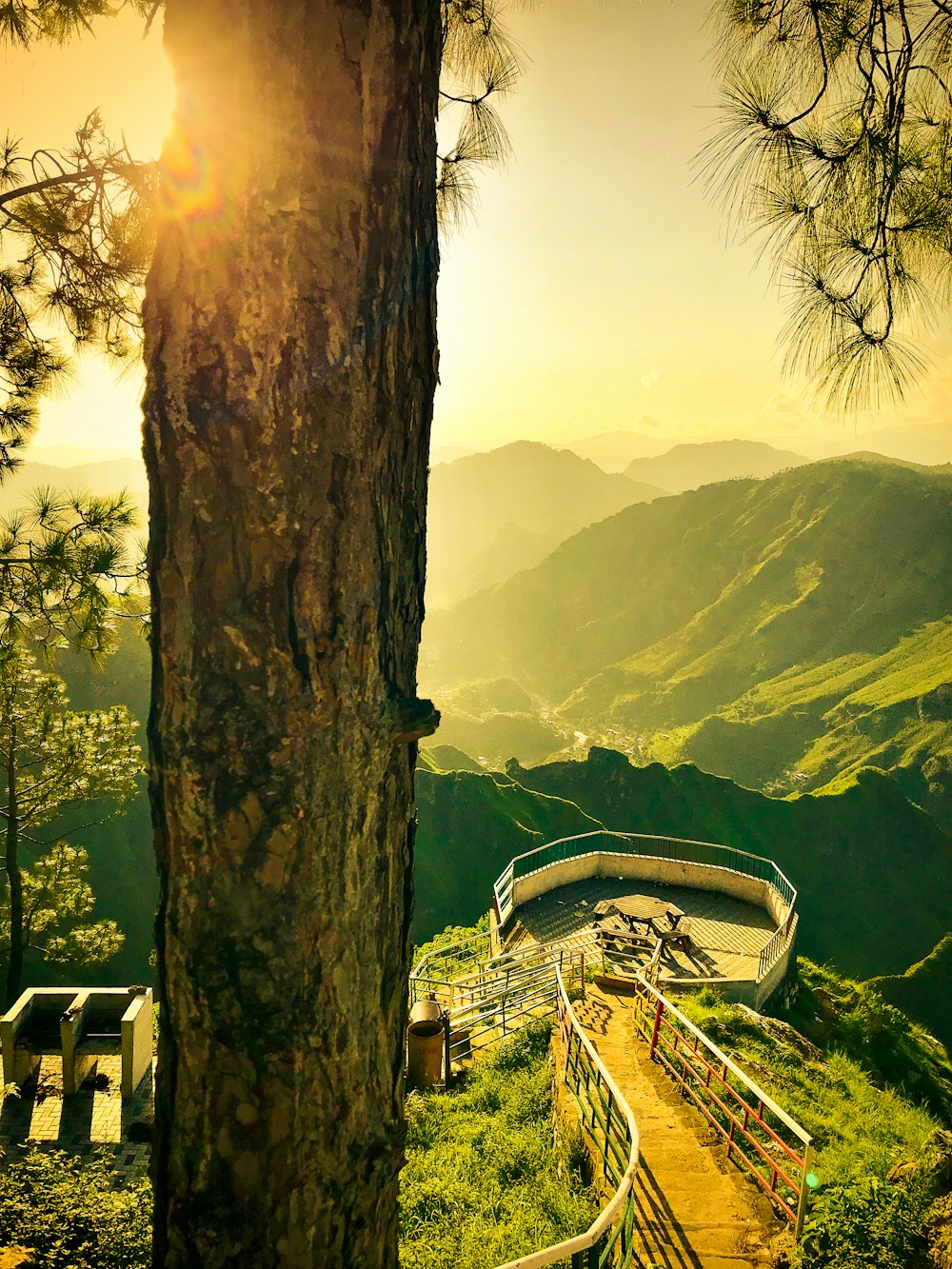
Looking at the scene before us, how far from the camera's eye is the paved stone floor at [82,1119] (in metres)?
8.45

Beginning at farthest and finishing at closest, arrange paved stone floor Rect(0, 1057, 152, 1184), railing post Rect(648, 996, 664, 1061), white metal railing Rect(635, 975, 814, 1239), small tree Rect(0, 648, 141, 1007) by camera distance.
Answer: small tree Rect(0, 648, 141, 1007), paved stone floor Rect(0, 1057, 152, 1184), railing post Rect(648, 996, 664, 1061), white metal railing Rect(635, 975, 814, 1239)

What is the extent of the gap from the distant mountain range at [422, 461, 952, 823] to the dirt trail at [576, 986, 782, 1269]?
84.9m

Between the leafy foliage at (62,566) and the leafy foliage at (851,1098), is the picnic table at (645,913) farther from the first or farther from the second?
the leafy foliage at (62,566)

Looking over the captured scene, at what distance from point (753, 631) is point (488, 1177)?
12939cm

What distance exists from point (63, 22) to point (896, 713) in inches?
→ 3951

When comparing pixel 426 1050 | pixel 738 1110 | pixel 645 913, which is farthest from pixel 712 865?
pixel 426 1050

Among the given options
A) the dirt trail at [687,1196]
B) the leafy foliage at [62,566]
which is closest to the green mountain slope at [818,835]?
the dirt trail at [687,1196]

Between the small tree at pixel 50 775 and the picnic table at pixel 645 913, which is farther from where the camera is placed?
the picnic table at pixel 645 913

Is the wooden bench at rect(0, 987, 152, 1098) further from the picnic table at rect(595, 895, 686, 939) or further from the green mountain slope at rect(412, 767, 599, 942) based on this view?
the green mountain slope at rect(412, 767, 599, 942)

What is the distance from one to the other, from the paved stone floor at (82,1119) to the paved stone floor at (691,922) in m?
7.49

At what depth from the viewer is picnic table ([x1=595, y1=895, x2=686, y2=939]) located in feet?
47.1

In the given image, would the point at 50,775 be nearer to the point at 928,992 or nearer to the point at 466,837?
the point at 466,837

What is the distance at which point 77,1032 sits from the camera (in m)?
10.2

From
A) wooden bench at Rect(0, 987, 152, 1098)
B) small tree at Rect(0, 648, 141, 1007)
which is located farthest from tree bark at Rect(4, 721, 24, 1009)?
wooden bench at Rect(0, 987, 152, 1098)
